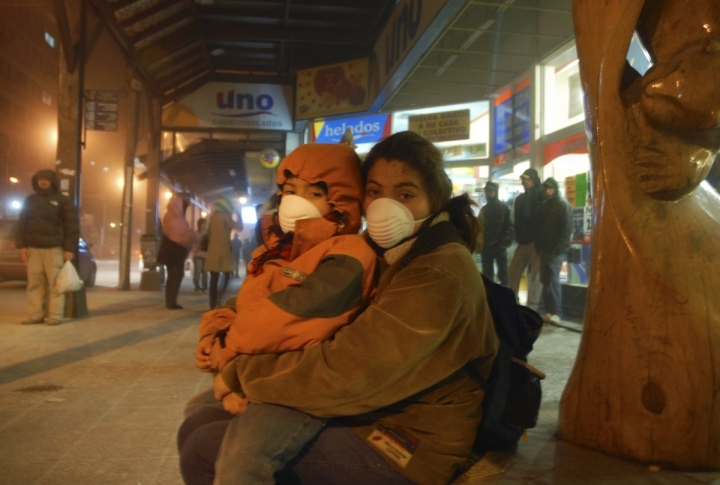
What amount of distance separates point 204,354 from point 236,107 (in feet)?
44.3

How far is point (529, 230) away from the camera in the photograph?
7.29 metres

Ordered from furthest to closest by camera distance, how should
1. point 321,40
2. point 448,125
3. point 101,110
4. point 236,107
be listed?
1. point 236,107
2. point 321,40
3. point 101,110
4. point 448,125

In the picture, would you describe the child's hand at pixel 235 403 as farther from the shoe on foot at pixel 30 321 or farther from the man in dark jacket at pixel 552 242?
the shoe on foot at pixel 30 321

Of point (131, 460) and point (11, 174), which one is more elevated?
point (11, 174)

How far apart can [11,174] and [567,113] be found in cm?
5341

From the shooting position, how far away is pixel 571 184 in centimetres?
808

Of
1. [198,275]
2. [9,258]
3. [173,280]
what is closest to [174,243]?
[173,280]

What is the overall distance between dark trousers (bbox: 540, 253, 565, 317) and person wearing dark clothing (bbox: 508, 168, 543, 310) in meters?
0.25

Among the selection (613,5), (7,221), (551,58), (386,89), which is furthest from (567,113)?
(7,221)

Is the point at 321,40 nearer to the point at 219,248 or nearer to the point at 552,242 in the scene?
the point at 219,248

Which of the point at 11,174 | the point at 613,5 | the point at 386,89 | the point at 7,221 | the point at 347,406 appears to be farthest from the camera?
the point at 11,174

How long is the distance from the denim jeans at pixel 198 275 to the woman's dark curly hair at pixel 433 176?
11359 mm

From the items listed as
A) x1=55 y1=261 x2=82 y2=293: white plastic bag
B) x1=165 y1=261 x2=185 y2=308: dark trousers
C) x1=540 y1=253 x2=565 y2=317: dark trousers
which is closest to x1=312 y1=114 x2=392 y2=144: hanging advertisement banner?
x1=165 y1=261 x2=185 y2=308: dark trousers

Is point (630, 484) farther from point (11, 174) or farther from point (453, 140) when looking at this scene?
point (11, 174)
